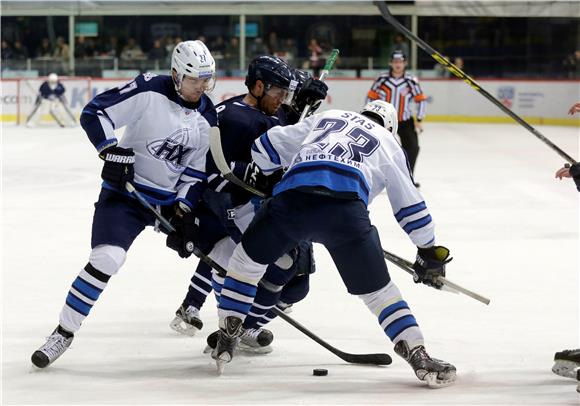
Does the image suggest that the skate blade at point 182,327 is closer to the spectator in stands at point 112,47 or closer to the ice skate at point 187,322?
the ice skate at point 187,322

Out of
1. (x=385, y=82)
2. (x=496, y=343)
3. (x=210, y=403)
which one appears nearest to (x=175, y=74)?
(x=210, y=403)

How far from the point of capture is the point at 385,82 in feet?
31.1

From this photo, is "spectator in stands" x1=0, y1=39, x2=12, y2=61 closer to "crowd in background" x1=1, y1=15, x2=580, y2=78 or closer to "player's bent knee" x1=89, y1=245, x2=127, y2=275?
"crowd in background" x1=1, y1=15, x2=580, y2=78

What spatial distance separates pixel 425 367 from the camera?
3455 mm

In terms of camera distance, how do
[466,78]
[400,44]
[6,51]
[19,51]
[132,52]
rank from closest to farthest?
[466,78] < [400,44] < [6,51] < [19,51] < [132,52]

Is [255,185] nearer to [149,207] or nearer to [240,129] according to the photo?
[240,129]

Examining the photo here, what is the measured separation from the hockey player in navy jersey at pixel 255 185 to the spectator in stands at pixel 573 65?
14080 mm

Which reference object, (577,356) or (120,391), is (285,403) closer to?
(120,391)

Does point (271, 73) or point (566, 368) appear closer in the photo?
point (566, 368)

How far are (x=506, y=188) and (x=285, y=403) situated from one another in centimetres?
642

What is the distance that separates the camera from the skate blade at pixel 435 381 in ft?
11.4

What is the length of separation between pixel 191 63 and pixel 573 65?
14607mm

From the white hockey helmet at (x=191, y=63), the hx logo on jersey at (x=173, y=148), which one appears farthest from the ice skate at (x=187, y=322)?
the white hockey helmet at (x=191, y=63)

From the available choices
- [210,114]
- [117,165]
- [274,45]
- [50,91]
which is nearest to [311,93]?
[210,114]
